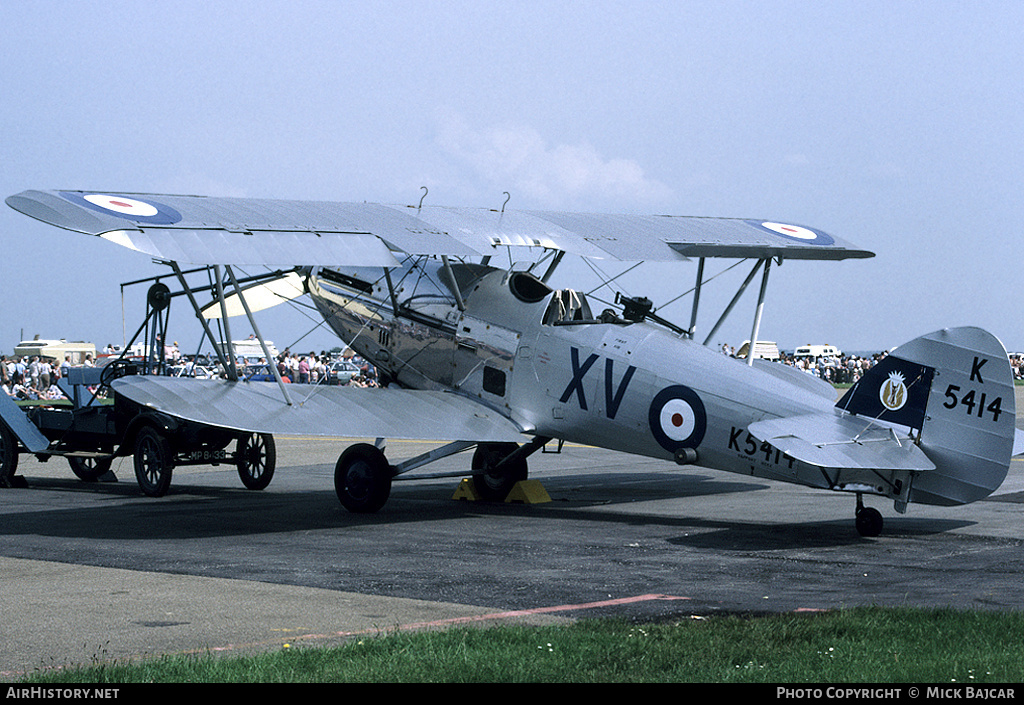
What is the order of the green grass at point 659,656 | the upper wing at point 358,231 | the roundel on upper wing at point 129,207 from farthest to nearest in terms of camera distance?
1. the roundel on upper wing at point 129,207
2. the upper wing at point 358,231
3. the green grass at point 659,656

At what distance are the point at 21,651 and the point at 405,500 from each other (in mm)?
9246

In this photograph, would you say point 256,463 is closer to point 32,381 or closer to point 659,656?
point 659,656

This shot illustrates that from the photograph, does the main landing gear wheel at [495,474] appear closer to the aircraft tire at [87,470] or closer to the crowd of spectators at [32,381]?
the aircraft tire at [87,470]

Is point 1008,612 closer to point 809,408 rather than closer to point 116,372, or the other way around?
point 809,408

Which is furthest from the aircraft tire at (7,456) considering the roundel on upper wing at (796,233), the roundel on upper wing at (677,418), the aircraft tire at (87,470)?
the roundel on upper wing at (796,233)


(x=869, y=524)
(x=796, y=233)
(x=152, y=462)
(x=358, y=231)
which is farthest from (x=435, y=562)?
(x=796, y=233)

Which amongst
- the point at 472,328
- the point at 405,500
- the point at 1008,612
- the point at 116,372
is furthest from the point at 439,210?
the point at 1008,612

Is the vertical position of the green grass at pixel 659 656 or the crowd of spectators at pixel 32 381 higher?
the green grass at pixel 659 656

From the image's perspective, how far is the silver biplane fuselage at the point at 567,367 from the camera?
1240 centimetres

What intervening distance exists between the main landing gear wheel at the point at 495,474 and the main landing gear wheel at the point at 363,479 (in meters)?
1.56

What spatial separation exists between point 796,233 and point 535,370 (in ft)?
17.6

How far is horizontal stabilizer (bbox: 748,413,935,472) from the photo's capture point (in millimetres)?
10766

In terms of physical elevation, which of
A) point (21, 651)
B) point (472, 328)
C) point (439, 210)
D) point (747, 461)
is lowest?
point (21, 651)

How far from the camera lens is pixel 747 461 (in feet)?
40.4
